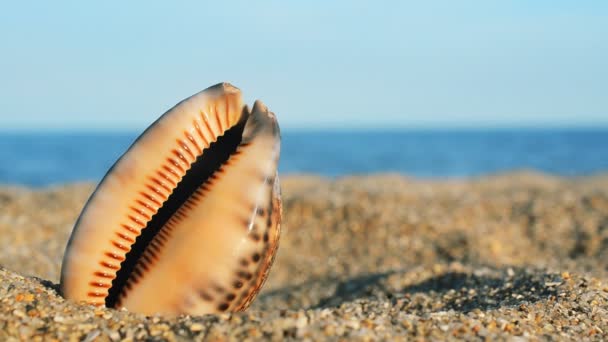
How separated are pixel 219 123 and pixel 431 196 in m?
6.53

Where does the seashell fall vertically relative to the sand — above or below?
above

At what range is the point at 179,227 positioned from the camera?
8.86 feet

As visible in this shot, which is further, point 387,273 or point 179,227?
point 387,273

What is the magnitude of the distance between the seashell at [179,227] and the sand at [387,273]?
6.4 inches

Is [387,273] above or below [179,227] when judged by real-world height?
below

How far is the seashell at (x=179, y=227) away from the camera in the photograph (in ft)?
8.78

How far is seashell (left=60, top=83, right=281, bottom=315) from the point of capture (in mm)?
2676

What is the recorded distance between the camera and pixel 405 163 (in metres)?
38.0

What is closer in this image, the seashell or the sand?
the sand

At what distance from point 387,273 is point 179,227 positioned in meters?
2.61

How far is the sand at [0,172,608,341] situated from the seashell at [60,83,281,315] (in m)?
0.16

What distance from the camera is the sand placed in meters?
2.46

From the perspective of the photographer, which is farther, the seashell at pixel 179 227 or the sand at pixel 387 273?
the seashell at pixel 179 227

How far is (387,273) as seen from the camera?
5.01 m
